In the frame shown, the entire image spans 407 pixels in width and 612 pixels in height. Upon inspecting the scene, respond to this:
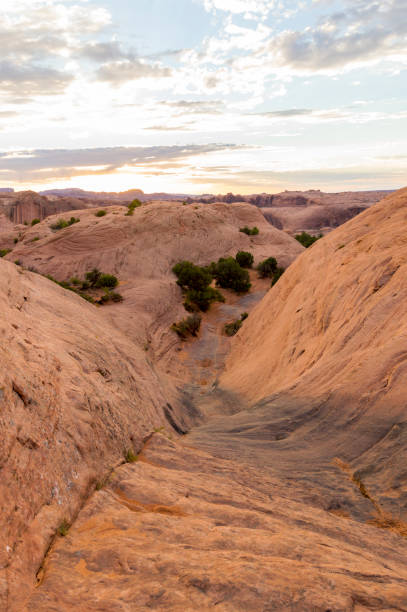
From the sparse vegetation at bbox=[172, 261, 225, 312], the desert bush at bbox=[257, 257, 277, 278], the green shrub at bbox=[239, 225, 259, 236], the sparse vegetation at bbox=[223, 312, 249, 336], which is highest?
the green shrub at bbox=[239, 225, 259, 236]

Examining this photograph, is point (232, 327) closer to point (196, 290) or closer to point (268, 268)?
point (196, 290)

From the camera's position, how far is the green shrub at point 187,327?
2133cm

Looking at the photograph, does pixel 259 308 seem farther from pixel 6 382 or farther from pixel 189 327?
pixel 6 382

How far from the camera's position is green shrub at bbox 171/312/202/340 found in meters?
21.3

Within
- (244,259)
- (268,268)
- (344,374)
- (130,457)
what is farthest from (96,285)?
(130,457)

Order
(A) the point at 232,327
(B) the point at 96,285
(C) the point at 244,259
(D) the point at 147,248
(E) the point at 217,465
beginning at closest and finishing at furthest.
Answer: (E) the point at 217,465, (A) the point at 232,327, (B) the point at 96,285, (D) the point at 147,248, (C) the point at 244,259

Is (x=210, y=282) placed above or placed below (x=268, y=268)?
below

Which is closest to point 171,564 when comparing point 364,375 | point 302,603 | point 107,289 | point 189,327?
point 302,603

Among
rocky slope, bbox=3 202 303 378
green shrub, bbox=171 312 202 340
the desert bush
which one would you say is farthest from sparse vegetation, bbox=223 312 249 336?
the desert bush

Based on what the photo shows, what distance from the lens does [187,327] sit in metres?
21.5

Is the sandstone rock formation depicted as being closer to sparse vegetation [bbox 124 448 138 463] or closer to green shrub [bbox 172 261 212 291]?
sparse vegetation [bbox 124 448 138 463]

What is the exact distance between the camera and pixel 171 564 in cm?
332

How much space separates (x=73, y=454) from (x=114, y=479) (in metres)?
0.56

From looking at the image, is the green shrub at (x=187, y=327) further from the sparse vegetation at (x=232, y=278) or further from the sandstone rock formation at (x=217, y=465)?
the sandstone rock formation at (x=217, y=465)
